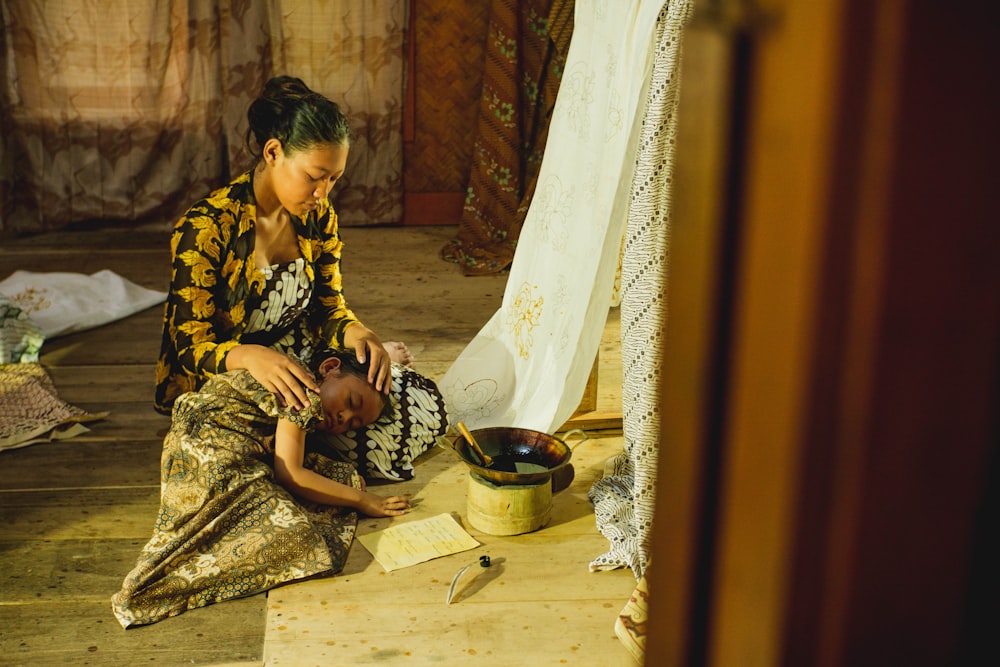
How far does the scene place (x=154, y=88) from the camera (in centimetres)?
479

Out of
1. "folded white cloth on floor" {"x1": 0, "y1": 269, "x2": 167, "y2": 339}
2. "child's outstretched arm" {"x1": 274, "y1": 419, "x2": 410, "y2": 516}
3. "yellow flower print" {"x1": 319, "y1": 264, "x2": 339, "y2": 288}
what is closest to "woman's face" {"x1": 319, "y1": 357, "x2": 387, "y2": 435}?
"child's outstretched arm" {"x1": 274, "y1": 419, "x2": 410, "y2": 516}

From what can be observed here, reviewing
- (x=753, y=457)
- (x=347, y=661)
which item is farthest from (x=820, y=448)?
(x=347, y=661)

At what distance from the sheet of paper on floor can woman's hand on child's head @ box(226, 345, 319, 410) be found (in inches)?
14.2

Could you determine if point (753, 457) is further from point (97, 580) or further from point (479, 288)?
point (479, 288)

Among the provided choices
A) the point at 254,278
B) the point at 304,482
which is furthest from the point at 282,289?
the point at 304,482

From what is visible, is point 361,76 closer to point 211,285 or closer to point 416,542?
point 211,285

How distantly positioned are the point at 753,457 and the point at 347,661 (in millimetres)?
1591

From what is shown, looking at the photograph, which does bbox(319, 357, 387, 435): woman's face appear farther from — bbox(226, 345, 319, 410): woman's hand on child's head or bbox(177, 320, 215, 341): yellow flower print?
bbox(177, 320, 215, 341): yellow flower print

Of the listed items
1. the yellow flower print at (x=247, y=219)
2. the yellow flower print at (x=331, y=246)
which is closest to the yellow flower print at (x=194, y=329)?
the yellow flower print at (x=247, y=219)

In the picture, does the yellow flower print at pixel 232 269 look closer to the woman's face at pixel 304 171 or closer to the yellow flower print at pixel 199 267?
the yellow flower print at pixel 199 267

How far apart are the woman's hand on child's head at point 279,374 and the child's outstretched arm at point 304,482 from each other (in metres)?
0.06

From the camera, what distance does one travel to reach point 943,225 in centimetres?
27

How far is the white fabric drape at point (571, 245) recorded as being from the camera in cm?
222

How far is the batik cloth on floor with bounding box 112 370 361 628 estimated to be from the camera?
191 cm
